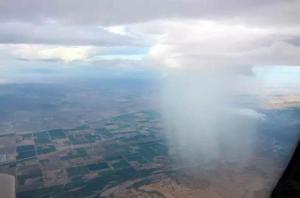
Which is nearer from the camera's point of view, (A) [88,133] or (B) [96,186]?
(B) [96,186]

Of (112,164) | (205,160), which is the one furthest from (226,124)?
(112,164)

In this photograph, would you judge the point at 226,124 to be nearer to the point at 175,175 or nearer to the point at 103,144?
the point at 103,144

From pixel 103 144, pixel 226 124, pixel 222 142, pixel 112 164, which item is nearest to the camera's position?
pixel 112 164

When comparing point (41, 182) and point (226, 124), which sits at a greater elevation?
point (41, 182)

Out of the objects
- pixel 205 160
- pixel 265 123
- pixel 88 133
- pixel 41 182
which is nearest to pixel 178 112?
pixel 265 123

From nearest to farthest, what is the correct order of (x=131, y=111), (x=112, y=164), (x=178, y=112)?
(x=112, y=164) < (x=131, y=111) < (x=178, y=112)

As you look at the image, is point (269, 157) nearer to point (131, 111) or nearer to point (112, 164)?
point (112, 164)
